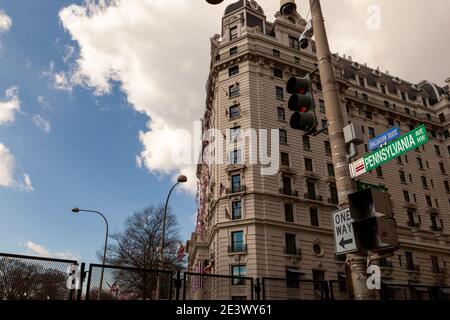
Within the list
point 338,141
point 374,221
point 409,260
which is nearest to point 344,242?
point 374,221

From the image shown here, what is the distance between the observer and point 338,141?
5.49 metres

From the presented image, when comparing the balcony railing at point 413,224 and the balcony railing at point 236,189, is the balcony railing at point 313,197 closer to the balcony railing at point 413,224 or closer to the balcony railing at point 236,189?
the balcony railing at point 236,189

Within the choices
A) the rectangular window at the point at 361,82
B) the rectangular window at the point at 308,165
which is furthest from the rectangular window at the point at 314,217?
the rectangular window at the point at 361,82

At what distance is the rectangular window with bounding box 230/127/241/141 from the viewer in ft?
127

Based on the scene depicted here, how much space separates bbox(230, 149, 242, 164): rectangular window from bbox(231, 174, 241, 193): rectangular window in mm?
1643

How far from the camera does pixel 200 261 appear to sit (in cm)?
4266

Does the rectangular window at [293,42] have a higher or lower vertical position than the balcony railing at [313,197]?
higher

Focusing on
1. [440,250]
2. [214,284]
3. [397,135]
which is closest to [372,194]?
[397,135]

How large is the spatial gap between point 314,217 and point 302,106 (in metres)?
33.0

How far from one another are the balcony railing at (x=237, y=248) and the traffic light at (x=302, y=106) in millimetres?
28177

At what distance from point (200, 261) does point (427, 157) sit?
39531 millimetres

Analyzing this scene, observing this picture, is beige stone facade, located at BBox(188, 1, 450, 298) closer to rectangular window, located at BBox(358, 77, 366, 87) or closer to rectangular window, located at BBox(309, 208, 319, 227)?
rectangular window, located at BBox(309, 208, 319, 227)

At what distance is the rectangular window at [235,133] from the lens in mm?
38812
